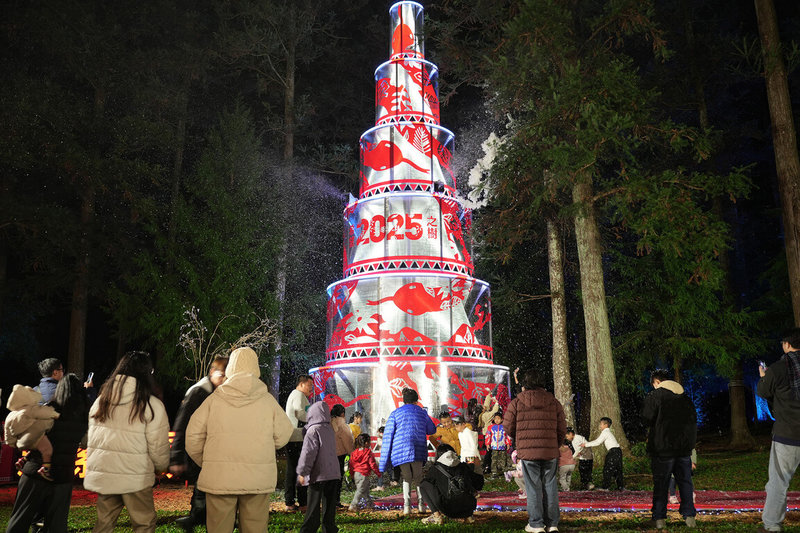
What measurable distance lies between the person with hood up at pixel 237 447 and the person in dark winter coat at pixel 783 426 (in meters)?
4.49

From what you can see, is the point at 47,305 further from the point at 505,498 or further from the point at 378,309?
the point at 505,498

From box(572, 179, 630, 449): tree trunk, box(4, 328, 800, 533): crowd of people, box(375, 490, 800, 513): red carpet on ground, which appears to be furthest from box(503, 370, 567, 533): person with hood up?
box(572, 179, 630, 449): tree trunk

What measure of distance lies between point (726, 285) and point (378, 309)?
13.4 m

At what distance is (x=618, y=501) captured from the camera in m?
9.57

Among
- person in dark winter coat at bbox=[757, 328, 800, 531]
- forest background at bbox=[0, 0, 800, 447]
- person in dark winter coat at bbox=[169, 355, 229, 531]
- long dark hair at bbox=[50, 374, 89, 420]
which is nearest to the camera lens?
person in dark winter coat at bbox=[169, 355, 229, 531]

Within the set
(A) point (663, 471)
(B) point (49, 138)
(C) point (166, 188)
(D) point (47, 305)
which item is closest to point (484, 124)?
(C) point (166, 188)

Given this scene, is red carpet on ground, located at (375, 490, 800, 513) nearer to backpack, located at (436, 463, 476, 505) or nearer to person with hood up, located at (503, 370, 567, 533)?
backpack, located at (436, 463, 476, 505)

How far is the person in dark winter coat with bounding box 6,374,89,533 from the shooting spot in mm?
5844

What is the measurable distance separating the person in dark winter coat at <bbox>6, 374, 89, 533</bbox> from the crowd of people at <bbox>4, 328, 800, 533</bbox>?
0.01 metres

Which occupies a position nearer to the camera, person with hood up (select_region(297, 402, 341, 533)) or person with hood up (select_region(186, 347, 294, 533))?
person with hood up (select_region(186, 347, 294, 533))

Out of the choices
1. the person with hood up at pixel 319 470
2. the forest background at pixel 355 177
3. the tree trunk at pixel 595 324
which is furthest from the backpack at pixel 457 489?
the forest background at pixel 355 177

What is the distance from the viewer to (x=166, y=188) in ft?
87.4

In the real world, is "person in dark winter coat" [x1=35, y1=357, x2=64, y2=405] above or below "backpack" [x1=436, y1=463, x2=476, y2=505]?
above

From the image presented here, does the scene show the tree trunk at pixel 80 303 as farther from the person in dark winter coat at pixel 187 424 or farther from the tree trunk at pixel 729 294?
the tree trunk at pixel 729 294
